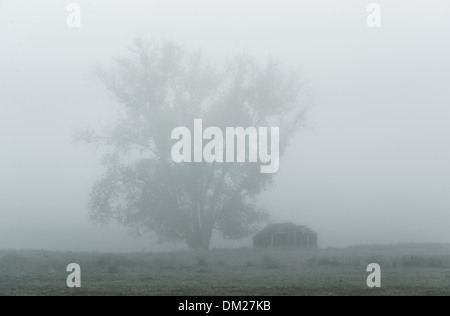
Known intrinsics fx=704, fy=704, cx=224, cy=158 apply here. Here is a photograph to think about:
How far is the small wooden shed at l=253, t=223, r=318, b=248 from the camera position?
158 ft

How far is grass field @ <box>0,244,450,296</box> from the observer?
65.4 feet

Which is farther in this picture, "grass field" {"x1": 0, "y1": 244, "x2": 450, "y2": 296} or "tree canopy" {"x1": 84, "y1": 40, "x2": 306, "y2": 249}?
"tree canopy" {"x1": 84, "y1": 40, "x2": 306, "y2": 249}

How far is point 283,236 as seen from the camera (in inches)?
1922

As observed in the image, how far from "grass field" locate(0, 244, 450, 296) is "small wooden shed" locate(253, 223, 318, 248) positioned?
1346cm

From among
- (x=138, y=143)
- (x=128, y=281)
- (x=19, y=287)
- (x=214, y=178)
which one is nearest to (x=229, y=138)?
(x=214, y=178)

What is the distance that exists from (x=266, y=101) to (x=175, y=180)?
7410 mm

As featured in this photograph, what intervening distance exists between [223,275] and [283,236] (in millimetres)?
23516

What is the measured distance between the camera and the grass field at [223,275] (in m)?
19.9

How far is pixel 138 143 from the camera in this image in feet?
141

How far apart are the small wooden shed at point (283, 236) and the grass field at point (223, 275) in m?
13.5

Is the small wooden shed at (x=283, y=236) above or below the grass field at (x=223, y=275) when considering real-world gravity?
above

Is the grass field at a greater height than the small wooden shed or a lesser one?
lesser

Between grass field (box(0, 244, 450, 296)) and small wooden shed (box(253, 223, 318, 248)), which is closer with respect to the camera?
grass field (box(0, 244, 450, 296))
